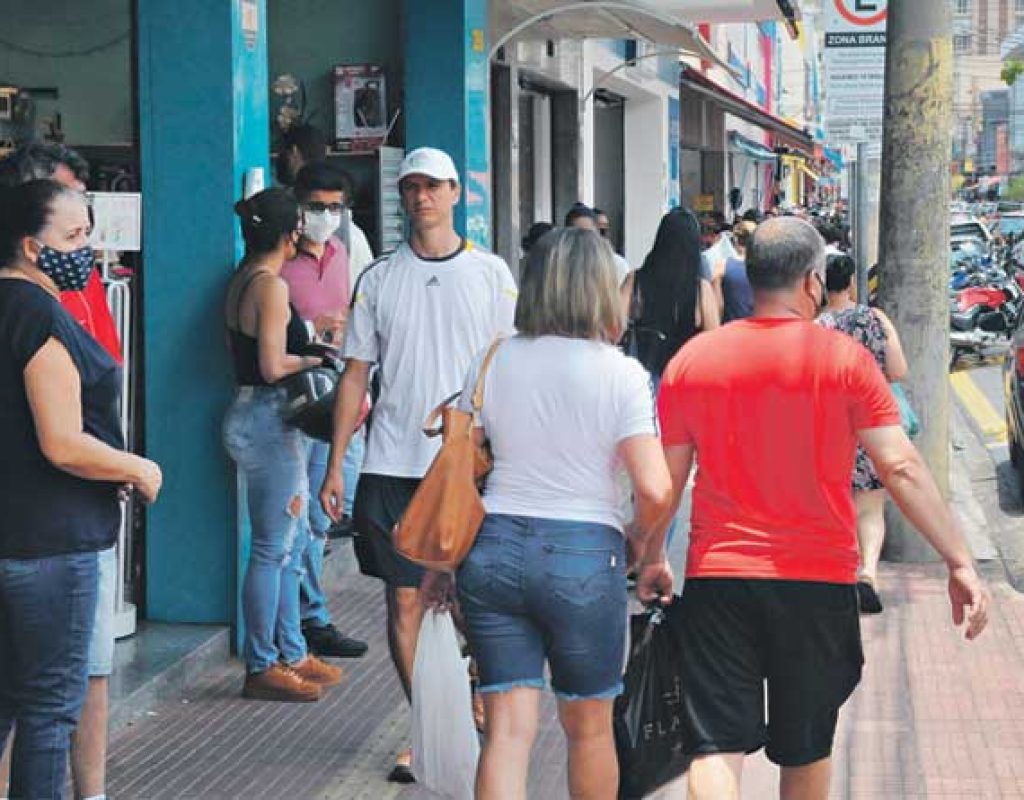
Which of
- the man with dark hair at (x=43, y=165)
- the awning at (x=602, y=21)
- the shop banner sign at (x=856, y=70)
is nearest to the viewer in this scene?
the man with dark hair at (x=43, y=165)

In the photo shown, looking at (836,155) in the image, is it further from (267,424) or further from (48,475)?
(48,475)

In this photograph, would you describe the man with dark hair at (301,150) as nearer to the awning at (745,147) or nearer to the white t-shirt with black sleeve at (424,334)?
the white t-shirt with black sleeve at (424,334)

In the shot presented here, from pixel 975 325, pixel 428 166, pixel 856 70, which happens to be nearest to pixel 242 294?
pixel 428 166

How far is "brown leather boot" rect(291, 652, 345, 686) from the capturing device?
7.51 metres

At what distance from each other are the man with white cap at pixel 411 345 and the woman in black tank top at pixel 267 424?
93 cm

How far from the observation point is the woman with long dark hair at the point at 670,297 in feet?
29.0

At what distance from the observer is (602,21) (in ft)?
53.7

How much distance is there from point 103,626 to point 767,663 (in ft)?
5.96

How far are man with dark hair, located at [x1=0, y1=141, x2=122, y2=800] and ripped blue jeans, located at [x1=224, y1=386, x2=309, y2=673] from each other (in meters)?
1.55

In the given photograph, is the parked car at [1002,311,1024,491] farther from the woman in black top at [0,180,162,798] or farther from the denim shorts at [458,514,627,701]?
the woman in black top at [0,180,162,798]

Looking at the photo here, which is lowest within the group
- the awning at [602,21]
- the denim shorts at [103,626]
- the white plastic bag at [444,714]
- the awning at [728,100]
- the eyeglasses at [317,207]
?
the white plastic bag at [444,714]

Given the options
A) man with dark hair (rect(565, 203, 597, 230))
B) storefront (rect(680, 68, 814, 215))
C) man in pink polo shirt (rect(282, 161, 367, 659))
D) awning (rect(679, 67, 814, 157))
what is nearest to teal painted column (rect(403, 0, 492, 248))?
man with dark hair (rect(565, 203, 597, 230))

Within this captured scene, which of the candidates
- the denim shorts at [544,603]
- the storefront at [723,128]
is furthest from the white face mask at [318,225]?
the storefront at [723,128]

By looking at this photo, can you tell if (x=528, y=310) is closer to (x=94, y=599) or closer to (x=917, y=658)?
(x=94, y=599)
